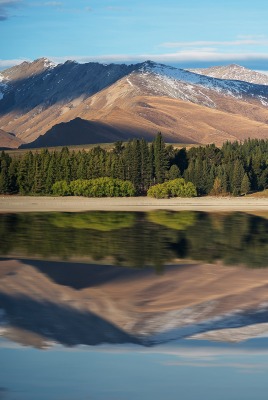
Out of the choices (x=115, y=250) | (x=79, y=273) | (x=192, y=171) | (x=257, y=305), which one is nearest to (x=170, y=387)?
(x=257, y=305)

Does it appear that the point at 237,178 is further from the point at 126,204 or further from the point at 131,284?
the point at 131,284

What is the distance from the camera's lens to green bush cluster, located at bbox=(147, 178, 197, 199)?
370 feet

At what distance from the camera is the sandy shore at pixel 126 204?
93.1m

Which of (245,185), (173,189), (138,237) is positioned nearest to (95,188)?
(173,189)

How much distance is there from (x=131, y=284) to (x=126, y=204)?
211 feet

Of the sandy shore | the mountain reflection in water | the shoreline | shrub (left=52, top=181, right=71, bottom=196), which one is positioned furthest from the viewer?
shrub (left=52, top=181, right=71, bottom=196)

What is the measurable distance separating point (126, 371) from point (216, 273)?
60.3ft

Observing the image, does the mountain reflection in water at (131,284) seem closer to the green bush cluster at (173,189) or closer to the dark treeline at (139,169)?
Result: the green bush cluster at (173,189)

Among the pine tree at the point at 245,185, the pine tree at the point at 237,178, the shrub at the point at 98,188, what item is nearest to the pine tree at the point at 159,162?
the shrub at the point at 98,188

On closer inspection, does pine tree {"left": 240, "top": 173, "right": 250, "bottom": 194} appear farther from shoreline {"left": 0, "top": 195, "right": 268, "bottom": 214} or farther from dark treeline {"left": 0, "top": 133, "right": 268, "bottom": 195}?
shoreline {"left": 0, "top": 195, "right": 268, "bottom": 214}

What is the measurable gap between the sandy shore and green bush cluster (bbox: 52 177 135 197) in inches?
108

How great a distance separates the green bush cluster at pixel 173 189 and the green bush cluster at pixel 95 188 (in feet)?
10.7

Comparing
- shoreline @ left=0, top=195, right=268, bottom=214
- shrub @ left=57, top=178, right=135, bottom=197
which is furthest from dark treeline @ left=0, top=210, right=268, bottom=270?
shrub @ left=57, top=178, right=135, bottom=197

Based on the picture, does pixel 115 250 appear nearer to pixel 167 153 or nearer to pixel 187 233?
pixel 187 233
